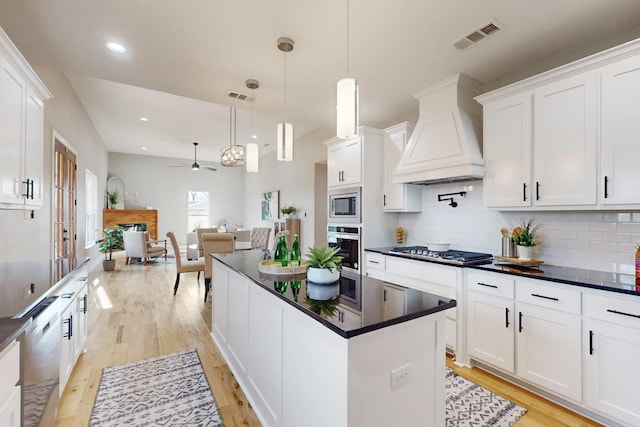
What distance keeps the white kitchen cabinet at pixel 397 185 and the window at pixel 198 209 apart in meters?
8.76

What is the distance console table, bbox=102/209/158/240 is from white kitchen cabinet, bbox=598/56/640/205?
1042cm

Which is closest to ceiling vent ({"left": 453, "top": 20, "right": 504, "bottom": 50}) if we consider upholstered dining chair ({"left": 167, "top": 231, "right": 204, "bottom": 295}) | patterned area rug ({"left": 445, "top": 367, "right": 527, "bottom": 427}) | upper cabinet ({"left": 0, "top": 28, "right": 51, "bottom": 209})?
patterned area rug ({"left": 445, "top": 367, "right": 527, "bottom": 427})

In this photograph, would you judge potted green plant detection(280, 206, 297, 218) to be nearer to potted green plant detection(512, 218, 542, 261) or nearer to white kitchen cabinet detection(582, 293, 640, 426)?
potted green plant detection(512, 218, 542, 261)

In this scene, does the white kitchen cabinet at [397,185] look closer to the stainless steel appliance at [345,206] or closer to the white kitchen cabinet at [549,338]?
the stainless steel appliance at [345,206]

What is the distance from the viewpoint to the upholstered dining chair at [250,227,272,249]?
6762 mm

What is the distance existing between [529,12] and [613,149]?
1.11 metres

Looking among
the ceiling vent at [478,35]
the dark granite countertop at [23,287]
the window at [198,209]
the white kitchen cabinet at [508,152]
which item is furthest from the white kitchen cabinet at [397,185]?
the window at [198,209]

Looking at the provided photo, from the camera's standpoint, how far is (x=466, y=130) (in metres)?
2.84

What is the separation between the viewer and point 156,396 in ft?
7.02

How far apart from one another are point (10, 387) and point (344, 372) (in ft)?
3.93

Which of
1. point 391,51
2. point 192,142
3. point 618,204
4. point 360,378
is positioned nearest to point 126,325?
point 360,378

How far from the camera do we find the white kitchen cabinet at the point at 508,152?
2.45m

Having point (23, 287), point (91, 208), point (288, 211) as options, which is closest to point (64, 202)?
point (91, 208)

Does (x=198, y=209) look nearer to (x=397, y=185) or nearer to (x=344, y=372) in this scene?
(x=397, y=185)
